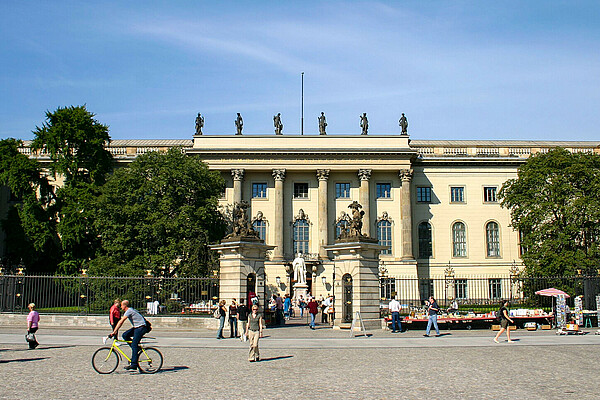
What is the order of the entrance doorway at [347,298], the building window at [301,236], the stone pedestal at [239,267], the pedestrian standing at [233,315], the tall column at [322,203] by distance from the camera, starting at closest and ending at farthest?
the pedestrian standing at [233,315]
the stone pedestal at [239,267]
the entrance doorway at [347,298]
the tall column at [322,203]
the building window at [301,236]

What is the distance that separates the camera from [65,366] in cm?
1648

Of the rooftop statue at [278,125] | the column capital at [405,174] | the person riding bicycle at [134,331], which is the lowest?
the person riding bicycle at [134,331]

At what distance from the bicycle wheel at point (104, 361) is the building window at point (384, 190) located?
162ft

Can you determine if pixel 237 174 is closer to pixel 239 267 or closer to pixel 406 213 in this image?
pixel 406 213

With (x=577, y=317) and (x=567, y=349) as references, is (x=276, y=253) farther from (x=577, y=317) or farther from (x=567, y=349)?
(x=567, y=349)

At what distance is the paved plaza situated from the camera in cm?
1273

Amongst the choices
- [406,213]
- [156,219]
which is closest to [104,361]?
[156,219]

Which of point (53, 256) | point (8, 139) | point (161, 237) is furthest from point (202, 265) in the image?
point (8, 139)

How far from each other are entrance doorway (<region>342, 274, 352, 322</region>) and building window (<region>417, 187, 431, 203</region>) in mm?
35188

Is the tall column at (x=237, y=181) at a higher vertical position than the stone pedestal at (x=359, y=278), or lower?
higher

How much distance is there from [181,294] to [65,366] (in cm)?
1618

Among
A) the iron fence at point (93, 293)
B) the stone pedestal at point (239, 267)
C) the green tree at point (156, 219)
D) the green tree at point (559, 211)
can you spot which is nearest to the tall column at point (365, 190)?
the green tree at point (559, 211)

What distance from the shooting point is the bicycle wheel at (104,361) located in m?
15.0

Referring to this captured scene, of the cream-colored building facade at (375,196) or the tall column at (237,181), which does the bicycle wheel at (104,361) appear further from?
the tall column at (237,181)
